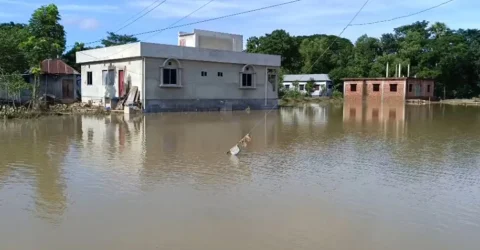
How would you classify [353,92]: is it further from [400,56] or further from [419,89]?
[400,56]

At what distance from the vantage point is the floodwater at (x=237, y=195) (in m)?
5.66

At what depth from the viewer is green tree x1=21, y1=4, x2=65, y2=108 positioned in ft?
84.3

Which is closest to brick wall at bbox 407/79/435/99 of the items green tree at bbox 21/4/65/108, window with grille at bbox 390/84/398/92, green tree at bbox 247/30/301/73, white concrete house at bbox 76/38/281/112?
window with grille at bbox 390/84/398/92

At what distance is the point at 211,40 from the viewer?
33.3m

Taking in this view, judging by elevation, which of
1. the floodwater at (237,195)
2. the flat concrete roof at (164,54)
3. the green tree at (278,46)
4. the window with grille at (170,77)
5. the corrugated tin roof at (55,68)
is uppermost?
the green tree at (278,46)

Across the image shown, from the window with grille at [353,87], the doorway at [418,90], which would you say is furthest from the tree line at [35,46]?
the doorway at [418,90]

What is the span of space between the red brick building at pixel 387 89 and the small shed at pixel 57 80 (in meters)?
34.2

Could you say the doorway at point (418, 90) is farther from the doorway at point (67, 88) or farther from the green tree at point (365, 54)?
the doorway at point (67, 88)

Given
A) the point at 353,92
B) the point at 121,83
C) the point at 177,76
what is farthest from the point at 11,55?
the point at 353,92

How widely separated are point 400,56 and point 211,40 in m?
35.0

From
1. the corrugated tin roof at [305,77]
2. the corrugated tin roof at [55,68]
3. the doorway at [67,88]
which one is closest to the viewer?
the corrugated tin roof at [55,68]

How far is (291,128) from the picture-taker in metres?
19.6

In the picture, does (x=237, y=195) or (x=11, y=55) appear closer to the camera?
(x=237, y=195)

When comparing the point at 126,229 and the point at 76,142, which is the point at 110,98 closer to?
the point at 76,142
